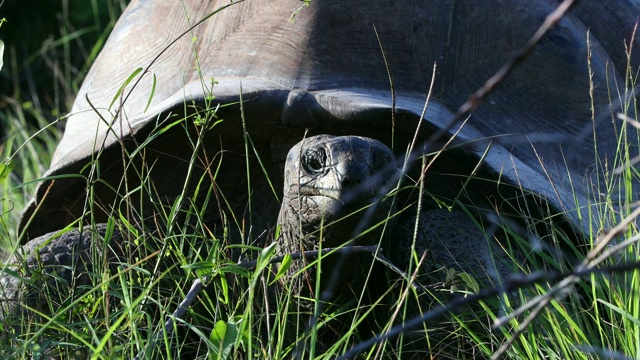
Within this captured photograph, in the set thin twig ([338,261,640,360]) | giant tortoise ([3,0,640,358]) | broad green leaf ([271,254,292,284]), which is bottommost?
giant tortoise ([3,0,640,358])

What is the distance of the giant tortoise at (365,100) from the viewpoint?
2.60m

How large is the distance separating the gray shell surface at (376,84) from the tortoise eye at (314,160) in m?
0.25

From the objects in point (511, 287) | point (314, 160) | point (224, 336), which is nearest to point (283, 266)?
point (224, 336)

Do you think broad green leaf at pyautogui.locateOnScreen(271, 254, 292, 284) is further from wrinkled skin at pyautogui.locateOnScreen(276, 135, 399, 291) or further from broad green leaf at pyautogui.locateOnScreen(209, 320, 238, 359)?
wrinkled skin at pyautogui.locateOnScreen(276, 135, 399, 291)

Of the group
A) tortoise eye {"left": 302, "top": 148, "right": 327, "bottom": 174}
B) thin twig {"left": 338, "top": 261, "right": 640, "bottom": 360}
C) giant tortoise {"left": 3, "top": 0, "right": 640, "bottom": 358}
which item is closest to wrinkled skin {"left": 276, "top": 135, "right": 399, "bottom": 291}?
tortoise eye {"left": 302, "top": 148, "right": 327, "bottom": 174}

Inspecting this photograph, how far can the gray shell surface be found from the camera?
2.60 meters

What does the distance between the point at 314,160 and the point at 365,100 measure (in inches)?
12.9

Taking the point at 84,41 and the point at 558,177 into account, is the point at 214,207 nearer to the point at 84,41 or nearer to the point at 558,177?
the point at 558,177

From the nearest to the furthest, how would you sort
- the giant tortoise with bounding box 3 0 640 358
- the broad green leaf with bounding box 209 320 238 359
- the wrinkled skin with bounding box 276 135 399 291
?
1. the broad green leaf with bounding box 209 320 238 359
2. the wrinkled skin with bounding box 276 135 399 291
3. the giant tortoise with bounding box 3 0 640 358

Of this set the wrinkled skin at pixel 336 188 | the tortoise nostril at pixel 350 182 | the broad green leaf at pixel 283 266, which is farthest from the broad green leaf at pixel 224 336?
the tortoise nostril at pixel 350 182

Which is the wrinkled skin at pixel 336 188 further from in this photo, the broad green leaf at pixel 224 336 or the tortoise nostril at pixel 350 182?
the broad green leaf at pixel 224 336

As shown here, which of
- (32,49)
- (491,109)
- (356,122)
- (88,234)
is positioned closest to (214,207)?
(88,234)

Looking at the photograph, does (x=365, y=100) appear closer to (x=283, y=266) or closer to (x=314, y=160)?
(x=314, y=160)

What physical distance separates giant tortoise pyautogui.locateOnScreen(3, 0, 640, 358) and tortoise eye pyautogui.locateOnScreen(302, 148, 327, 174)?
0.23 metres
